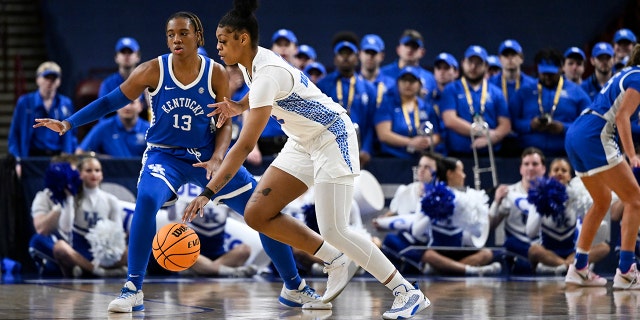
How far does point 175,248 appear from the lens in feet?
25.7

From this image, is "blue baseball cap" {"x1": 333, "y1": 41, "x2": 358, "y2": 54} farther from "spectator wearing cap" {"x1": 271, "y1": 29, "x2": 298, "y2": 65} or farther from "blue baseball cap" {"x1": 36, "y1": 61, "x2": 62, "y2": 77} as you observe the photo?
"blue baseball cap" {"x1": 36, "y1": 61, "x2": 62, "y2": 77}

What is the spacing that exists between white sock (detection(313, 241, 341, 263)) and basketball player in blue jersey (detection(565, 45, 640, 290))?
3160 mm

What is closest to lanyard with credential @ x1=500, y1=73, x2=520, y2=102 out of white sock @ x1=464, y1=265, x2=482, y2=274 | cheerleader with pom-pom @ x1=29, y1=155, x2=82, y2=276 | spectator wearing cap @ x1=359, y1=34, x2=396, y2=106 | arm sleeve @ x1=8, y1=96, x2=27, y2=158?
spectator wearing cap @ x1=359, y1=34, x2=396, y2=106

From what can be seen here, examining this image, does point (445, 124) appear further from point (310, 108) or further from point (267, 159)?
point (310, 108)

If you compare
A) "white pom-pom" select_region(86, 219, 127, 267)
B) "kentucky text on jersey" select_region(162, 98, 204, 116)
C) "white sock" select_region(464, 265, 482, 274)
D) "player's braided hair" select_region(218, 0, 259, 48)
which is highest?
"player's braided hair" select_region(218, 0, 259, 48)

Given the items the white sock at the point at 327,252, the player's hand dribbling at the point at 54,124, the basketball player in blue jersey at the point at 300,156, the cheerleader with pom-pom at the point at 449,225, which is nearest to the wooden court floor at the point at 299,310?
the white sock at the point at 327,252

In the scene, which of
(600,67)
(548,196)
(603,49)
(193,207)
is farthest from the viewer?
(600,67)

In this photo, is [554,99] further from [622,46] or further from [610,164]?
[610,164]

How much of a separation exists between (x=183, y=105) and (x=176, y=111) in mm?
67

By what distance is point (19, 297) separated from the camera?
29.7 ft

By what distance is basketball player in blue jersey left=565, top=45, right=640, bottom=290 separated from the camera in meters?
9.82

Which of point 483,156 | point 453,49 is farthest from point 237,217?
point 453,49

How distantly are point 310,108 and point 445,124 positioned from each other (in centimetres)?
595

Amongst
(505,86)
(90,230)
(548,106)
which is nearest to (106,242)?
(90,230)
